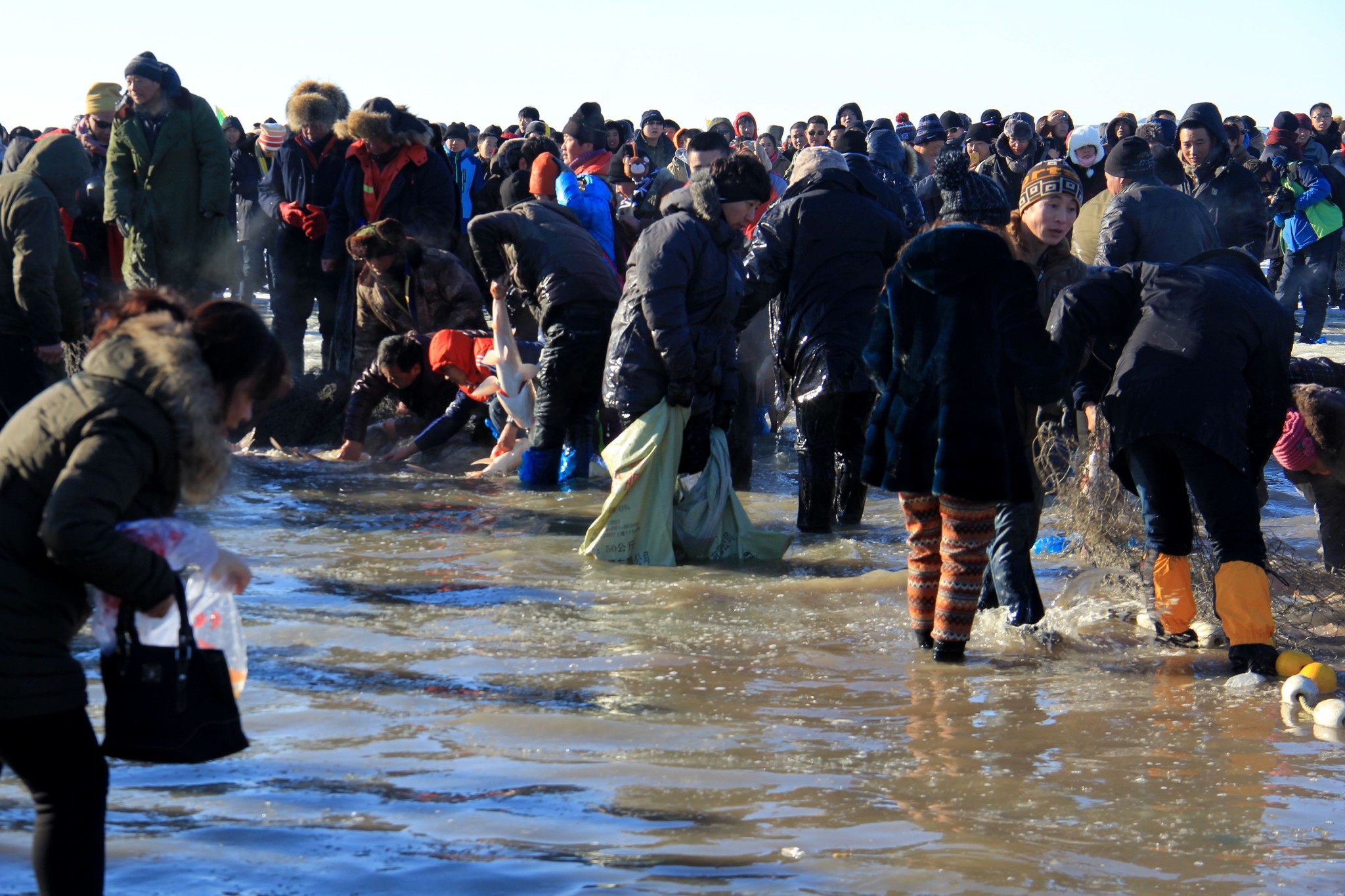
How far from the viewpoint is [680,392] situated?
670 centimetres

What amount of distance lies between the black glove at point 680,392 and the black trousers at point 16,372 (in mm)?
3099

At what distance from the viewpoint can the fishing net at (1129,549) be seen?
18.1 feet

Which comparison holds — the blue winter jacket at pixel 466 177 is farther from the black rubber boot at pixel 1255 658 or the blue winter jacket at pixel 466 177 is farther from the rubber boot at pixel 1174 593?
the black rubber boot at pixel 1255 658

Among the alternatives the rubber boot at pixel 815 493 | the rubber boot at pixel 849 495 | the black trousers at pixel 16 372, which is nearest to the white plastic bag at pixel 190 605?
the rubber boot at pixel 815 493

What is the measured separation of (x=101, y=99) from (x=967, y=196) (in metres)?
8.32

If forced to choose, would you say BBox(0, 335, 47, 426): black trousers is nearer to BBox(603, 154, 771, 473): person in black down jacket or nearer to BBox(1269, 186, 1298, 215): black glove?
BBox(603, 154, 771, 473): person in black down jacket

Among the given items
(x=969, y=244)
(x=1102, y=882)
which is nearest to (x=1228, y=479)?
(x=969, y=244)

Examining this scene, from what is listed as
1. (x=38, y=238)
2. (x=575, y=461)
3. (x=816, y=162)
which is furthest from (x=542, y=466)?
(x=38, y=238)

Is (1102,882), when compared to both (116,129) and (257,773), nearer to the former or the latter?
(257,773)

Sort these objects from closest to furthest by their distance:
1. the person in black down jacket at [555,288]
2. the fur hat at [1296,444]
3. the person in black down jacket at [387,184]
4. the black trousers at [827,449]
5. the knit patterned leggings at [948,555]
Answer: the knit patterned leggings at [948,555]
the fur hat at [1296,444]
the black trousers at [827,449]
the person in black down jacket at [555,288]
the person in black down jacket at [387,184]

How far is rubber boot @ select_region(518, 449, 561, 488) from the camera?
27.8 ft

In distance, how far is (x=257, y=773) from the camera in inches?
154

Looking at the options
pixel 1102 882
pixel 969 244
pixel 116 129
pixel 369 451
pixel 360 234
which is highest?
pixel 116 129

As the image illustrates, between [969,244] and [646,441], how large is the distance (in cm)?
220
